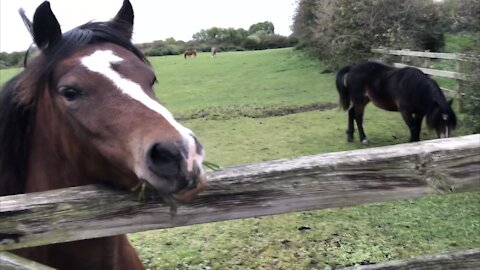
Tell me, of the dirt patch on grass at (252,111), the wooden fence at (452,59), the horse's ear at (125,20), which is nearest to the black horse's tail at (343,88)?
the wooden fence at (452,59)

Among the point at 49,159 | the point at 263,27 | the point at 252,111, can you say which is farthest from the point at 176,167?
the point at 263,27

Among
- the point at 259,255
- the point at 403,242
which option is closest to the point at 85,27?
the point at 259,255

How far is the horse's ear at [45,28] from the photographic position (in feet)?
6.10

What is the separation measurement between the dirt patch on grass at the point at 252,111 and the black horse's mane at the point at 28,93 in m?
9.97

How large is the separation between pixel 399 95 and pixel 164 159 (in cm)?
715

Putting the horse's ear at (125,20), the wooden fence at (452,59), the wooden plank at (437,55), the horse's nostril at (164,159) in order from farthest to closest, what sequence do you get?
the wooden fence at (452,59)
the wooden plank at (437,55)
the horse's ear at (125,20)
the horse's nostril at (164,159)

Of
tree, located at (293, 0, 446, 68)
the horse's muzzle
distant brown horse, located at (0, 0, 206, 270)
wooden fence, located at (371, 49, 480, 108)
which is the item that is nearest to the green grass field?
wooden fence, located at (371, 49, 480, 108)

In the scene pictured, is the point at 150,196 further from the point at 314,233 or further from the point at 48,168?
the point at 314,233

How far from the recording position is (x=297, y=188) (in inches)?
66.0

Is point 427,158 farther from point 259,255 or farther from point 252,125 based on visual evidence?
point 252,125

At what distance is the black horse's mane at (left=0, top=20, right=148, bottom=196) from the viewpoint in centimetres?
190

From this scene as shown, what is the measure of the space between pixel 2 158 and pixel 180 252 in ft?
8.22

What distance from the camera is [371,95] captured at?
28.4 ft

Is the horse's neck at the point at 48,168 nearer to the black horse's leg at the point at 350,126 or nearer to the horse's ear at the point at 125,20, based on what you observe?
the horse's ear at the point at 125,20
